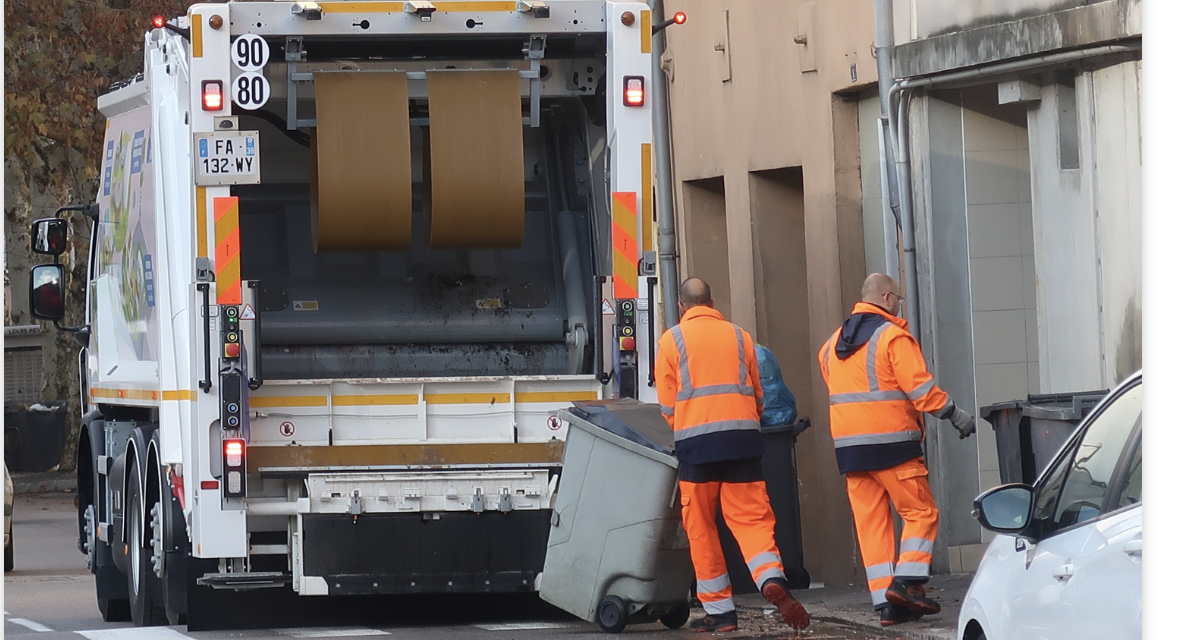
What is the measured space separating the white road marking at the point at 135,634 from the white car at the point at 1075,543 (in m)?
4.72

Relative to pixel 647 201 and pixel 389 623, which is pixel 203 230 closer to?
pixel 647 201

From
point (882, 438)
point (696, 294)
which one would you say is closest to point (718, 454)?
point (882, 438)

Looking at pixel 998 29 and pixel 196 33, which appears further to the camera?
pixel 998 29

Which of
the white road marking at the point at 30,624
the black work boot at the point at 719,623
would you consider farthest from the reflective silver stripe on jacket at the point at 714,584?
the white road marking at the point at 30,624

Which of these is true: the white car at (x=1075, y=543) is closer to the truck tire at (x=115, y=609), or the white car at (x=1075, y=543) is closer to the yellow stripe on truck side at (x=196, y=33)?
the yellow stripe on truck side at (x=196, y=33)

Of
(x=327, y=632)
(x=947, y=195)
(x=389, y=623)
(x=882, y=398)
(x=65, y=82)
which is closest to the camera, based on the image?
(x=882, y=398)

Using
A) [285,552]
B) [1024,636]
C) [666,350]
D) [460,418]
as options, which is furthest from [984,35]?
[1024,636]

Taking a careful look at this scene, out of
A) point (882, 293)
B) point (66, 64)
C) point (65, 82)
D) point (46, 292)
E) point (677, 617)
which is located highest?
point (66, 64)

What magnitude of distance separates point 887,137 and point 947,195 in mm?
453

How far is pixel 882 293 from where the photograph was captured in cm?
759

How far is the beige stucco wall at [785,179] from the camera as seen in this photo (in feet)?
34.4

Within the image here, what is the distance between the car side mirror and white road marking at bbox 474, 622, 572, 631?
422 centimetres

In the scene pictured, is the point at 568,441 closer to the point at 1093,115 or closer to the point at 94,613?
the point at 1093,115

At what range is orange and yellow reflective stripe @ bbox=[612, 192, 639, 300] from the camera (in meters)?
7.82
